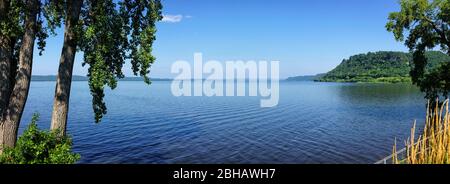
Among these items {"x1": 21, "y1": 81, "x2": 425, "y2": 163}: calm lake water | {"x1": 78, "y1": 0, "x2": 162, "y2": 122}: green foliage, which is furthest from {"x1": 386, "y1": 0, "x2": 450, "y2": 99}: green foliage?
{"x1": 78, "y1": 0, "x2": 162, "y2": 122}: green foliage

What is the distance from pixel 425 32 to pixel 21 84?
3022 cm

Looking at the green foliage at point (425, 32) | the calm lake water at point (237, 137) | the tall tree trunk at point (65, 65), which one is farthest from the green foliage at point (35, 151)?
the green foliage at point (425, 32)

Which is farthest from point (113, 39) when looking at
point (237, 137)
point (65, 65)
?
point (237, 137)

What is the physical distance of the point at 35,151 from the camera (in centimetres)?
1227

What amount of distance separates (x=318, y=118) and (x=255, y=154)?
81.0 ft

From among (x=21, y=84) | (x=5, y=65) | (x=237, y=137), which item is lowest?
(x=237, y=137)

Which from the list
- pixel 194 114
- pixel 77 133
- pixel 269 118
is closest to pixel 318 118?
pixel 269 118

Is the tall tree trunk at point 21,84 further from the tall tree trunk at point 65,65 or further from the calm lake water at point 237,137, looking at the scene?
the calm lake water at point 237,137

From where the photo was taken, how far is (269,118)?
51500 mm

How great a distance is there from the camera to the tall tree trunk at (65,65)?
1441cm

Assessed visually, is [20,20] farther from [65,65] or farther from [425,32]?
[425,32]

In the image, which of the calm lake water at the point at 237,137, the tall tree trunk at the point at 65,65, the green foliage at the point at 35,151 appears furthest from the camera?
the calm lake water at the point at 237,137

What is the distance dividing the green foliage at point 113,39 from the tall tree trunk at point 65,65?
0.40 metres
